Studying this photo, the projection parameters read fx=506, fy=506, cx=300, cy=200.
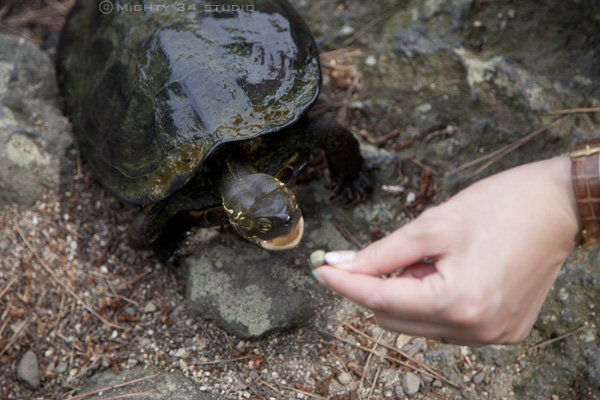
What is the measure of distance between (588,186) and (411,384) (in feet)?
3.88

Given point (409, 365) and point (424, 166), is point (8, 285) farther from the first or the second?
point (424, 166)

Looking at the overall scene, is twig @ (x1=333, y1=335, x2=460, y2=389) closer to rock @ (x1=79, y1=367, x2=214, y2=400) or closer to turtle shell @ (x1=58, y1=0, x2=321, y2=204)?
rock @ (x1=79, y1=367, x2=214, y2=400)

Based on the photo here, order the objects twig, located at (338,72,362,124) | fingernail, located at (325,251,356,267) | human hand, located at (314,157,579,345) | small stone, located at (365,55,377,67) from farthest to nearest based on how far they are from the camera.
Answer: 1. small stone, located at (365,55,377,67)
2. twig, located at (338,72,362,124)
3. fingernail, located at (325,251,356,267)
4. human hand, located at (314,157,579,345)

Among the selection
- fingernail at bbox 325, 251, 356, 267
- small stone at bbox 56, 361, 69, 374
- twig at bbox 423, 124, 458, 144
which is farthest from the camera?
twig at bbox 423, 124, 458, 144

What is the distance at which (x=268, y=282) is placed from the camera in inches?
98.9

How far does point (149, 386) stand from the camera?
2.25 meters

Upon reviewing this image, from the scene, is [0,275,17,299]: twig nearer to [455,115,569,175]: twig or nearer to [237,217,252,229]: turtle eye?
[237,217,252,229]: turtle eye

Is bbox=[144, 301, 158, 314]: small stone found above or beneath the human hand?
beneath

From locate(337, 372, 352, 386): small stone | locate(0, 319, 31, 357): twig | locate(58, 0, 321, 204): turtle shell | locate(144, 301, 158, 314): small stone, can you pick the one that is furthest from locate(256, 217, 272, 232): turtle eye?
locate(0, 319, 31, 357): twig

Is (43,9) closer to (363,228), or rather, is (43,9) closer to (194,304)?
(194,304)

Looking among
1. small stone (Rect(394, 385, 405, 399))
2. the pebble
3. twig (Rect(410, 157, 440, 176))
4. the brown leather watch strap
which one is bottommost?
the pebble

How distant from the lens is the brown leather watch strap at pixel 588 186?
1.50 m

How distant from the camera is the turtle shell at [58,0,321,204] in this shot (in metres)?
2.35

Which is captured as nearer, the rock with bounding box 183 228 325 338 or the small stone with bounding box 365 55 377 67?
the rock with bounding box 183 228 325 338
